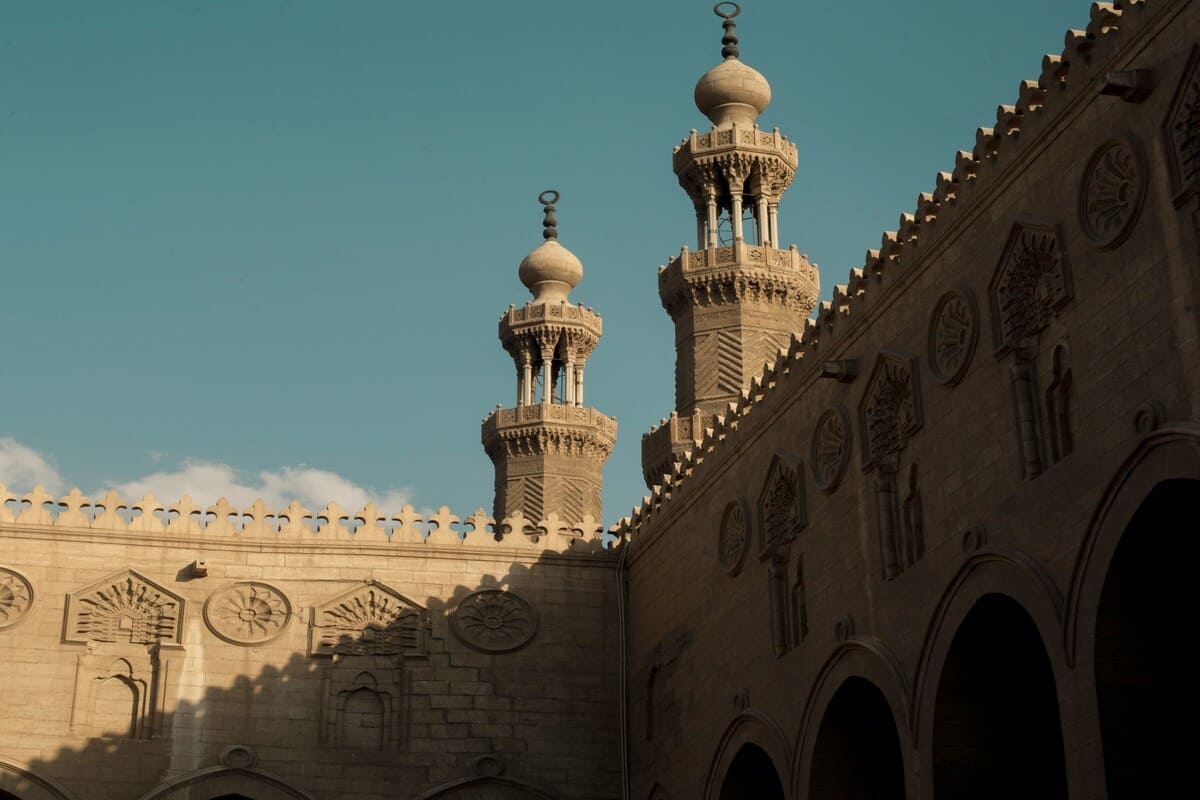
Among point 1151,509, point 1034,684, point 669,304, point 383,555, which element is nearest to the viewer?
point 1151,509

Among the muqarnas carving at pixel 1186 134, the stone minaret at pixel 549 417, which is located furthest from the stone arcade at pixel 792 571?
the stone minaret at pixel 549 417

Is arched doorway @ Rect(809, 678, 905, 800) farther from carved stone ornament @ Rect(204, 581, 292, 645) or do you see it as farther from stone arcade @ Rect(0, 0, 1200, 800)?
carved stone ornament @ Rect(204, 581, 292, 645)

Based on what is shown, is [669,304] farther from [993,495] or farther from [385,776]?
[993,495]

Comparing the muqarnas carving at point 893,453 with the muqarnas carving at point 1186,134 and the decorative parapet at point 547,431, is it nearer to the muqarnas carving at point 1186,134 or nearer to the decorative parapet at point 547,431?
the muqarnas carving at point 1186,134

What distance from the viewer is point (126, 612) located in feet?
67.7

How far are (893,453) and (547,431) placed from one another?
1887 centimetres

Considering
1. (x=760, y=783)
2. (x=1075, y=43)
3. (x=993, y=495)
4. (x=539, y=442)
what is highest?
(x=539, y=442)

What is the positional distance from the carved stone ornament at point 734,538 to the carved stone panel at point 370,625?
14.2ft

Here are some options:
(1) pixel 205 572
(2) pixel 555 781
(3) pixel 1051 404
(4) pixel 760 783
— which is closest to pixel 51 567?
(1) pixel 205 572

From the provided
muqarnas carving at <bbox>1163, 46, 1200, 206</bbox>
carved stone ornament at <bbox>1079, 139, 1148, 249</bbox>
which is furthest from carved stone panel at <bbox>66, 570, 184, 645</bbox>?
muqarnas carving at <bbox>1163, 46, 1200, 206</bbox>

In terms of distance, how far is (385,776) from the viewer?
20.5 m

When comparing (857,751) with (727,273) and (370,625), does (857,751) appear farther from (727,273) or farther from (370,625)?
(727,273)

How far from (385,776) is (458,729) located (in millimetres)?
1005

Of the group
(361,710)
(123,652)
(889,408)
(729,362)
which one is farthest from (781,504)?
(729,362)
